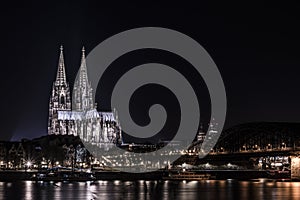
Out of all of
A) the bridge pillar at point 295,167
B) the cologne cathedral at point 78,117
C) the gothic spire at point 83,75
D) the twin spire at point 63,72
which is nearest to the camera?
the bridge pillar at point 295,167

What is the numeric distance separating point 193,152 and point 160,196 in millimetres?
72591

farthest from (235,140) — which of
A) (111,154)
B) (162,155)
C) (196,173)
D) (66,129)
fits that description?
(66,129)

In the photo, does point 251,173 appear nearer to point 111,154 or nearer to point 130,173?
point 130,173

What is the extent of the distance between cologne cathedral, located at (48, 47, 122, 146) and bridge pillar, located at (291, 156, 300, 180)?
219 feet

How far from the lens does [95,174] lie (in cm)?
11612

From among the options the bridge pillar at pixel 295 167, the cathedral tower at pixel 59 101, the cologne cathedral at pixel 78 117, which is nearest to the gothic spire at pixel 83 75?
the cologne cathedral at pixel 78 117

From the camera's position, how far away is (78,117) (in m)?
Answer: 156

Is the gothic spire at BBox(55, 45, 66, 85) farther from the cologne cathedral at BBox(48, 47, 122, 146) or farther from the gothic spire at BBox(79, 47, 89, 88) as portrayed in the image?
the gothic spire at BBox(79, 47, 89, 88)

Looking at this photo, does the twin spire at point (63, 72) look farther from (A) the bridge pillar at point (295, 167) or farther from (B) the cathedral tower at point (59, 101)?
(A) the bridge pillar at point (295, 167)

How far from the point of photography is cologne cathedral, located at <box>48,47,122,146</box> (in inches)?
6107

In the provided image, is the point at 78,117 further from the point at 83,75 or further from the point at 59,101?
the point at 83,75

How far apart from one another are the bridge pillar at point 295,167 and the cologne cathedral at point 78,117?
66.8 meters

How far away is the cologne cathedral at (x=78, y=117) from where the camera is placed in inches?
6107

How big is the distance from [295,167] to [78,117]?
72.5 metres
